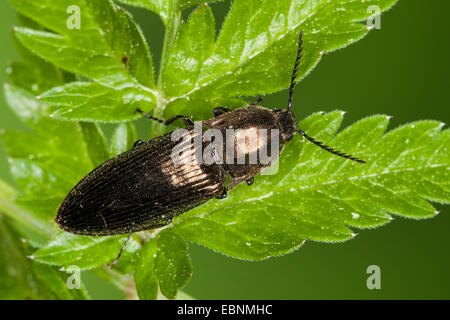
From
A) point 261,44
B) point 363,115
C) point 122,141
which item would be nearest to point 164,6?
point 261,44

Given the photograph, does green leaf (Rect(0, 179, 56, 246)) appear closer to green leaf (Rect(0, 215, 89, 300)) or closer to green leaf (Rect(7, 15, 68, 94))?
green leaf (Rect(0, 215, 89, 300))

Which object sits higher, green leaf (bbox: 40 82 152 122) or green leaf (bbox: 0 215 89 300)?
green leaf (bbox: 40 82 152 122)

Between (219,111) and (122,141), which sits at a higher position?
(219,111)

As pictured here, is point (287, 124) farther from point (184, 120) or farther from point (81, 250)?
point (81, 250)

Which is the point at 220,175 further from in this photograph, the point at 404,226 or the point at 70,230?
the point at 404,226

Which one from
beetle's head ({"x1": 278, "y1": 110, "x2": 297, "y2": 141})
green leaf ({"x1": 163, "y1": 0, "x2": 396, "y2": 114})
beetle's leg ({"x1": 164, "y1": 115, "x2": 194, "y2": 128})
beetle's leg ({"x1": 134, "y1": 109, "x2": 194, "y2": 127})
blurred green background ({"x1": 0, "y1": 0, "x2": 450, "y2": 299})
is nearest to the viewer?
green leaf ({"x1": 163, "y1": 0, "x2": 396, "y2": 114})

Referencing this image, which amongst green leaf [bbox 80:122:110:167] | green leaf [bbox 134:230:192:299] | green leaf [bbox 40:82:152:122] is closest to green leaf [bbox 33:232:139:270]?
green leaf [bbox 134:230:192:299]
